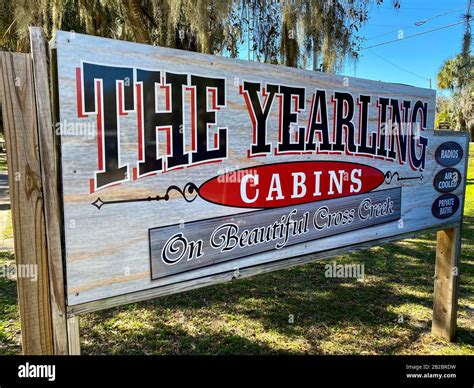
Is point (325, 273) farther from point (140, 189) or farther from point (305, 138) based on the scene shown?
point (140, 189)

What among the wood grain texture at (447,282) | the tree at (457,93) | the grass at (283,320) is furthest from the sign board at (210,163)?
the tree at (457,93)

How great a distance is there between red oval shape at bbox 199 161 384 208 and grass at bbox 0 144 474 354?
1.41 meters

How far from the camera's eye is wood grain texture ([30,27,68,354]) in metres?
1.39

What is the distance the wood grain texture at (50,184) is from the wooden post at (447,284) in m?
3.01

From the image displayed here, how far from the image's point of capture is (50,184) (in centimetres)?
143

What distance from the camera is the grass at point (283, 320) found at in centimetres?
309

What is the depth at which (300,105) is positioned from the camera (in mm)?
2170

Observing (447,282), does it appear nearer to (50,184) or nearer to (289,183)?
(289,183)

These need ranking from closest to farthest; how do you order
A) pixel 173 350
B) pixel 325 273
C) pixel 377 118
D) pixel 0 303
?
pixel 377 118 < pixel 173 350 < pixel 0 303 < pixel 325 273

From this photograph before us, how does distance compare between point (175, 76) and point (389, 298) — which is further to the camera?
point (389, 298)

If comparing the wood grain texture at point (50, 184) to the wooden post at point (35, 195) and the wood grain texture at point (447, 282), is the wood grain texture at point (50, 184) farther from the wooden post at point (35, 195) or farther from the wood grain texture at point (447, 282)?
the wood grain texture at point (447, 282)

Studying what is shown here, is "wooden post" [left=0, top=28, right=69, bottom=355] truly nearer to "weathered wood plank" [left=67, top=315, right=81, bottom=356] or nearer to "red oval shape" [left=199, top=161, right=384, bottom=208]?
"weathered wood plank" [left=67, top=315, right=81, bottom=356]

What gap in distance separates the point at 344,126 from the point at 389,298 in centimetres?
247
